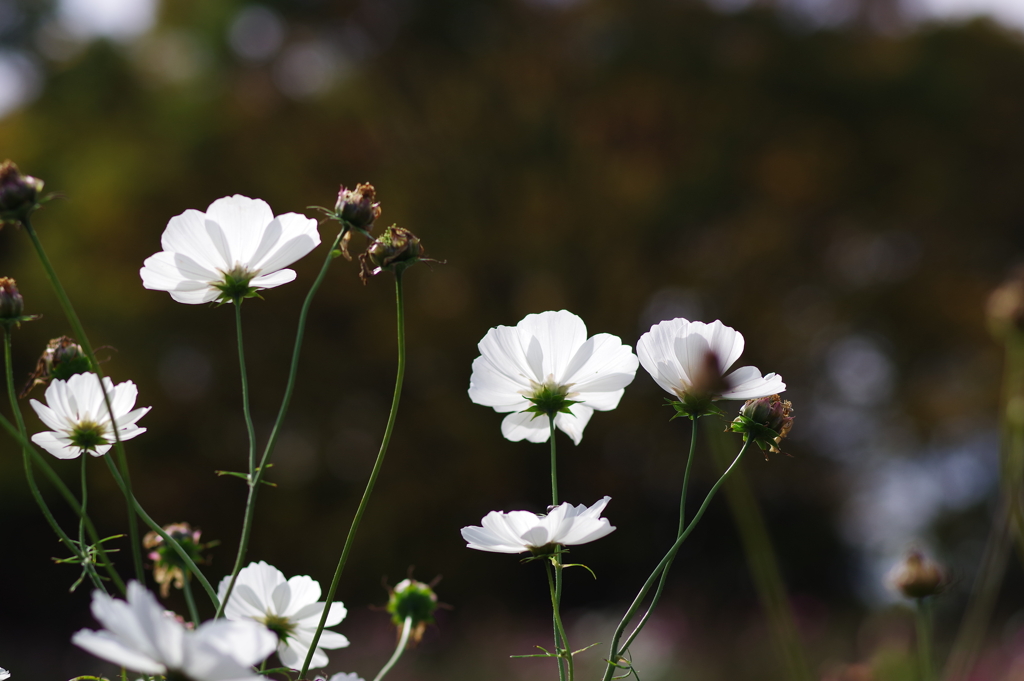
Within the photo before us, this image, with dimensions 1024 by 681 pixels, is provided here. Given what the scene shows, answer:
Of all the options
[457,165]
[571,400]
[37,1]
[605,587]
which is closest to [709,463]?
[605,587]

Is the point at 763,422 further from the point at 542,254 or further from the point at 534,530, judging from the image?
the point at 542,254

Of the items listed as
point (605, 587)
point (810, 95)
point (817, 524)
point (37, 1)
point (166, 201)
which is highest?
point (37, 1)

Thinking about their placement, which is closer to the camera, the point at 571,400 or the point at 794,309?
the point at 571,400

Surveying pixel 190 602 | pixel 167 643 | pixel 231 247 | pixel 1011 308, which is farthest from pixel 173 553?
pixel 1011 308

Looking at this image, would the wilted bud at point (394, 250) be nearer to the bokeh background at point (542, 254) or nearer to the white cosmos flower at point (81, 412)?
the white cosmos flower at point (81, 412)

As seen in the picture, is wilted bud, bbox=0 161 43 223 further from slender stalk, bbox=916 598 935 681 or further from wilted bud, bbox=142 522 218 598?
slender stalk, bbox=916 598 935 681

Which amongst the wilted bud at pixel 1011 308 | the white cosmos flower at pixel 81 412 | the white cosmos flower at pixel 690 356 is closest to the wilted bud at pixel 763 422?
the white cosmos flower at pixel 690 356

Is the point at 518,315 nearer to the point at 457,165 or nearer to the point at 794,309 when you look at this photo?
the point at 457,165
